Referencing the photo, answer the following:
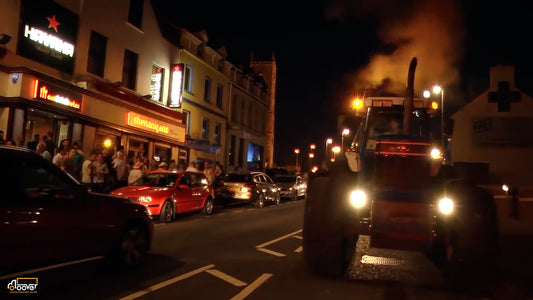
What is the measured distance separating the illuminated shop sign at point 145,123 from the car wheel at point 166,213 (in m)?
8.49

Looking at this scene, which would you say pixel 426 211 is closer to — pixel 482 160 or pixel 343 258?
pixel 343 258

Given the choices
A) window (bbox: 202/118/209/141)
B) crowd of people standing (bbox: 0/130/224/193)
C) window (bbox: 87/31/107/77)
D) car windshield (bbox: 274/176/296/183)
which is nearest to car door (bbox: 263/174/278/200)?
car windshield (bbox: 274/176/296/183)

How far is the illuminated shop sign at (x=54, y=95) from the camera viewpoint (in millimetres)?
15812

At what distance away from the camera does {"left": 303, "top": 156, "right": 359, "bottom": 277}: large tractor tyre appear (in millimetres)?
6660

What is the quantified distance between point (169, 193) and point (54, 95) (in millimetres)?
6400

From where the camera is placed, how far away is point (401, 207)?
6246 millimetres

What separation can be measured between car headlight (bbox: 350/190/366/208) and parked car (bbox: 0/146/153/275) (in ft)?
10.7

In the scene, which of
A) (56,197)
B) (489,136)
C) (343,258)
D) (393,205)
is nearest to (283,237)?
(343,258)

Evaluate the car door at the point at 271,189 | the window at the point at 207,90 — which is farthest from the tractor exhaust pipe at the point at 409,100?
the window at the point at 207,90

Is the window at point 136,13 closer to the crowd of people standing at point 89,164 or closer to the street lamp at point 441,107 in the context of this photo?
the crowd of people standing at point 89,164

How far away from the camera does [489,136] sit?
34156 millimetres

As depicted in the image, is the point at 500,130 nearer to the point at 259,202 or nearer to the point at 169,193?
the point at 259,202

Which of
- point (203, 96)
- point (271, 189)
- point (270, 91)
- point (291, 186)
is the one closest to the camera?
point (271, 189)

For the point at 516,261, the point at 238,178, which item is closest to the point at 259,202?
the point at 238,178
